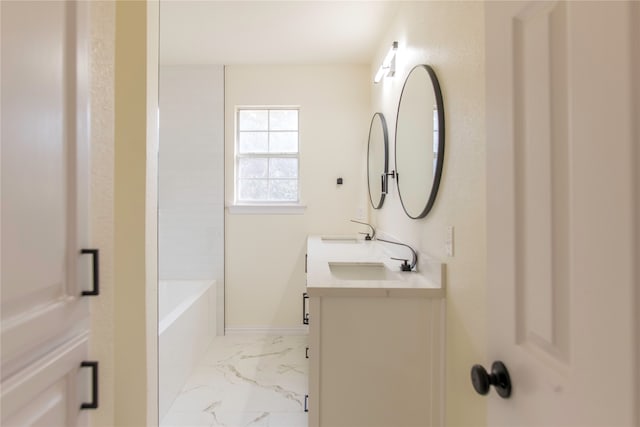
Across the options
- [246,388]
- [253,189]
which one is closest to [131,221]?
[246,388]

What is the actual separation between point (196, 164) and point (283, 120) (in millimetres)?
994

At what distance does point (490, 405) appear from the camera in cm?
69

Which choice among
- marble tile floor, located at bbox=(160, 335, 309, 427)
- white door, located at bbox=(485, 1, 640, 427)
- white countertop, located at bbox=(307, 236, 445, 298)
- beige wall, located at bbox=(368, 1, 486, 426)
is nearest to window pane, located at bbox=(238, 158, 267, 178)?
white countertop, located at bbox=(307, 236, 445, 298)

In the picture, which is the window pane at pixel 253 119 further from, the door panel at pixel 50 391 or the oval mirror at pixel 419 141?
the door panel at pixel 50 391

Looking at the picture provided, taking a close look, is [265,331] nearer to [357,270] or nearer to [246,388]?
[246,388]

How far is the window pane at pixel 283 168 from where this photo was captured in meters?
3.30

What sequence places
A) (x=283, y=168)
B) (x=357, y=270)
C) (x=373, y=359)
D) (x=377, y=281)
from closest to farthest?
(x=373, y=359), (x=377, y=281), (x=357, y=270), (x=283, y=168)

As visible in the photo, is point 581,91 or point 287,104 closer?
point 581,91

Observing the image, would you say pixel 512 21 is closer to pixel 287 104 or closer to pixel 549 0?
pixel 549 0

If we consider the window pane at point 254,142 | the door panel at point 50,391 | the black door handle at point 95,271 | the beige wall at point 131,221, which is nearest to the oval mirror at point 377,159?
the window pane at point 254,142

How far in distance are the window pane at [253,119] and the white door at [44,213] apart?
2.62 meters

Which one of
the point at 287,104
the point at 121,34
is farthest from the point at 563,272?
the point at 287,104

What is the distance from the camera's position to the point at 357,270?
1.98 metres

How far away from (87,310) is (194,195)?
2572 mm
